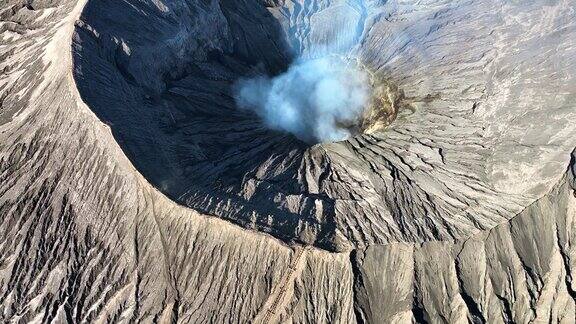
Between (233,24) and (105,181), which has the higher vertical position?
(233,24)

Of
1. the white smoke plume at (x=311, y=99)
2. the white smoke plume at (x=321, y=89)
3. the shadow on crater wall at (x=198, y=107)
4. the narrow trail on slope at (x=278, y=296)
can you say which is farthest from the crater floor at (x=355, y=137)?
the narrow trail on slope at (x=278, y=296)

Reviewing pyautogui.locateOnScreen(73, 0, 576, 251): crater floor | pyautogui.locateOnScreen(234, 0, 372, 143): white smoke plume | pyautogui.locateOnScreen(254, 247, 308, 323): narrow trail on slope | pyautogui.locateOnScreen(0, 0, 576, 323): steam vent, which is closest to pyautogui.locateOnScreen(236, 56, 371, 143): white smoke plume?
pyautogui.locateOnScreen(234, 0, 372, 143): white smoke plume

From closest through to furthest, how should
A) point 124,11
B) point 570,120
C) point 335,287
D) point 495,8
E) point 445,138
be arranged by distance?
point 335,287, point 570,120, point 445,138, point 124,11, point 495,8

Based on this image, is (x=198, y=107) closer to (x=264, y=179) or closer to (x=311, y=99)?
(x=264, y=179)

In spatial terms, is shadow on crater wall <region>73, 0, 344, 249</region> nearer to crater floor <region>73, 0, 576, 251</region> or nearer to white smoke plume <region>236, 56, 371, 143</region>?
crater floor <region>73, 0, 576, 251</region>

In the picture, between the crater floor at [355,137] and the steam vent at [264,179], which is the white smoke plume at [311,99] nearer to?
the steam vent at [264,179]

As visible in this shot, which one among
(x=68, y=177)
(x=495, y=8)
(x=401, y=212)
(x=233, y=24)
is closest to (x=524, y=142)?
(x=401, y=212)

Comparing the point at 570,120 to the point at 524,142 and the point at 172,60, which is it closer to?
the point at 524,142

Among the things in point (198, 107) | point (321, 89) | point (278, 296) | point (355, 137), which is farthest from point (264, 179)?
point (321, 89)
